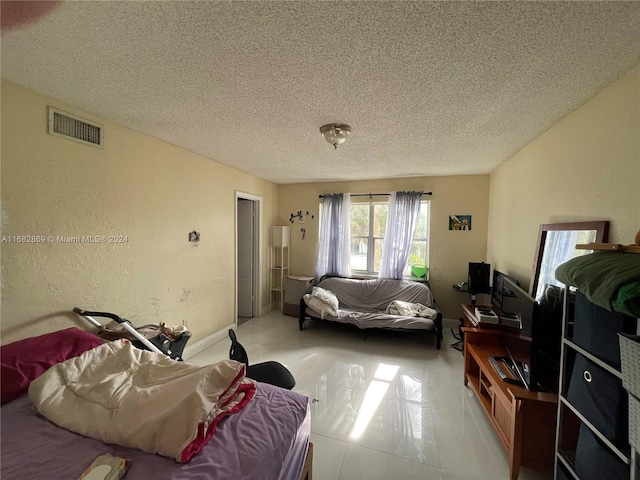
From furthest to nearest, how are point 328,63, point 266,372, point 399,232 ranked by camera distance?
point 399,232 → point 266,372 → point 328,63

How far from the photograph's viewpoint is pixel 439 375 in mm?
2566

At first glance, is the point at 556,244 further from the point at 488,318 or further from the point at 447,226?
the point at 447,226

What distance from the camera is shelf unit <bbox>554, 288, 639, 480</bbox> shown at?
92cm

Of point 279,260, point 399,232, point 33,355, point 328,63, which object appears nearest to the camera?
point 328,63

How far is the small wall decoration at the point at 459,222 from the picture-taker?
3.85m

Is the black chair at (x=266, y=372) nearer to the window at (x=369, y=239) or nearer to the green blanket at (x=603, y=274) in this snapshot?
the green blanket at (x=603, y=274)

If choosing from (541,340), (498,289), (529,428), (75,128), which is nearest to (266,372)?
(529,428)

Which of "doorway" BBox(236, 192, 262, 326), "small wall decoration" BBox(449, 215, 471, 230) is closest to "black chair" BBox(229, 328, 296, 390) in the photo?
"doorway" BBox(236, 192, 262, 326)

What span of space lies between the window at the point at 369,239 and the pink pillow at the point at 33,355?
3606mm

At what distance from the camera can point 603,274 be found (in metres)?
0.93

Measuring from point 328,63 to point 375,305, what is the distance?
332 centimetres

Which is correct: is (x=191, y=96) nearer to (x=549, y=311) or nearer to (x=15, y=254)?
(x=15, y=254)

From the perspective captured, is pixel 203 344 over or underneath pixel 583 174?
underneath

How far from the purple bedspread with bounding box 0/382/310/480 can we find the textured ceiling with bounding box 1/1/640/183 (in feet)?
5.81
